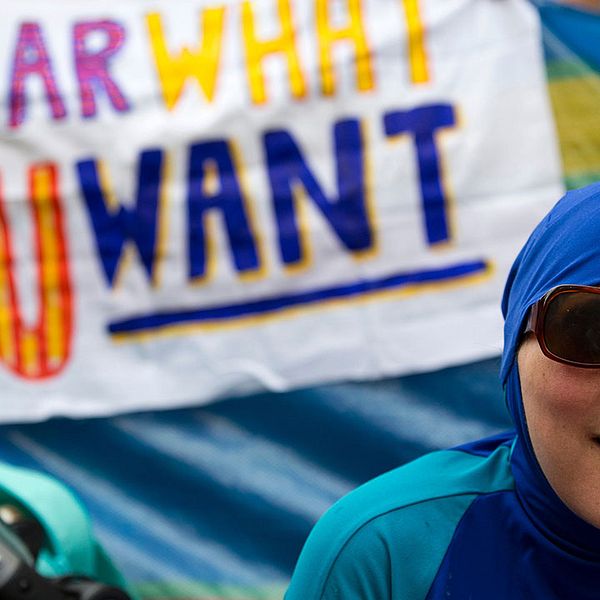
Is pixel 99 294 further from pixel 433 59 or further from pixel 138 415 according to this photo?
pixel 433 59

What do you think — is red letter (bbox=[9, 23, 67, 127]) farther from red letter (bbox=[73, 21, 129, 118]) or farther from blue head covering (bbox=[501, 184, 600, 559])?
blue head covering (bbox=[501, 184, 600, 559])

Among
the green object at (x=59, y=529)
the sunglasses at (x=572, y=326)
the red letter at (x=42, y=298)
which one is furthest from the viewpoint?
the red letter at (x=42, y=298)

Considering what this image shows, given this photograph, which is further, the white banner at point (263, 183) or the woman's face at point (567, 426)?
the white banner at point (263, 183)

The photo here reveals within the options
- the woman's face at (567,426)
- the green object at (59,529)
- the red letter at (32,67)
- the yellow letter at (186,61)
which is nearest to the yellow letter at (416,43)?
the yellow letter at (186,61)

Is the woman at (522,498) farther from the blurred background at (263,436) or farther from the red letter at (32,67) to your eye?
the red letter at (32,67)

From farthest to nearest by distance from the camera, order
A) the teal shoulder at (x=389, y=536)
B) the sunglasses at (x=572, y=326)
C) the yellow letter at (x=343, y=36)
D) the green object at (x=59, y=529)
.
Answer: the yellow letter at (x=343, y=36)
the green object at (x=59, y=529)
the teal shoulder at (x=389, y=536)
the sunglasses at (x=572, y=326)

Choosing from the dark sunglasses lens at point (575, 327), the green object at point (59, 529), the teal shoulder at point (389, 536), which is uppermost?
the dark sunglasses lens at point (575, 327)

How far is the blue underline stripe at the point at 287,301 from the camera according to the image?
264 cm

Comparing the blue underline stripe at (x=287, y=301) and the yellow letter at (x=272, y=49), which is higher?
the yellow letter at (x=272, y=49)

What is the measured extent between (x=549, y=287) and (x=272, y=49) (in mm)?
1718

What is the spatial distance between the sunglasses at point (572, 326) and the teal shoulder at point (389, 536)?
214mm

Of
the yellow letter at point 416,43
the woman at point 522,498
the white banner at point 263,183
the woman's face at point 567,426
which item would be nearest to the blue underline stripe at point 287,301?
the white banner at point 263,183

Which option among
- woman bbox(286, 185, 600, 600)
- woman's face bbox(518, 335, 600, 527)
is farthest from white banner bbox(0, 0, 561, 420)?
woman's face bbox(518, 335, 600, 527)

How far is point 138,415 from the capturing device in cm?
283
